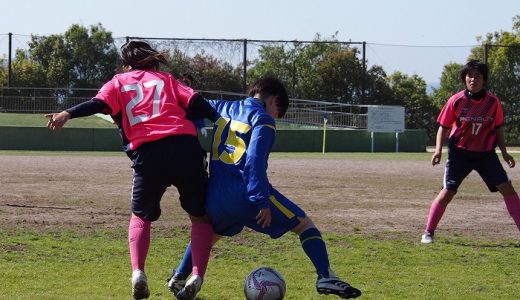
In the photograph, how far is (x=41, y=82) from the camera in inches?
1807

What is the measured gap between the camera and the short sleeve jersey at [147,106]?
6090mm

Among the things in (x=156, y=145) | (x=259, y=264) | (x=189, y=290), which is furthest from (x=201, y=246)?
(x=259, y=264)

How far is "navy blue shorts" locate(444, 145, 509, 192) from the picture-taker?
9336 mm

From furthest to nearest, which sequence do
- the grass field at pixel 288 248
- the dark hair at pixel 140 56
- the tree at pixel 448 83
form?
the tree at pixel 448 83, the grass field at pixel 288 248, the dark hair at pixel 140 56

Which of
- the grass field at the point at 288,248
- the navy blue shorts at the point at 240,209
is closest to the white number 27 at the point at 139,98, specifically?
the navy blue shorts at the point at 240,209

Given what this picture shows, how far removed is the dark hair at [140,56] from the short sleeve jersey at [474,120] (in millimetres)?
3882

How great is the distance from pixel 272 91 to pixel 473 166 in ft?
12.6

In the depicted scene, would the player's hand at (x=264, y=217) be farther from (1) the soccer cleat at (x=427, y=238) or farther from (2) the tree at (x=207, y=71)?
(2) the tree at (x=207, y=71)

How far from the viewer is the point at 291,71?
5097cm

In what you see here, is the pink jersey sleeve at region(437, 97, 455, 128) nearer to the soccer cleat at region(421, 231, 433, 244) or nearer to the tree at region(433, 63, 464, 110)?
the soccer cleat at region(421, 231, 433, 244)

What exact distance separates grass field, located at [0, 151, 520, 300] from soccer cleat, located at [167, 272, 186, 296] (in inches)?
8.0

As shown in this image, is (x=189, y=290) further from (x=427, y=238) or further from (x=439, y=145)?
(x=439, y=145)

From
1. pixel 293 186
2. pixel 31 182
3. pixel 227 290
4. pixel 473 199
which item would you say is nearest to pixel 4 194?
pixel 31 182

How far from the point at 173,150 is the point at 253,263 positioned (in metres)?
2.12
